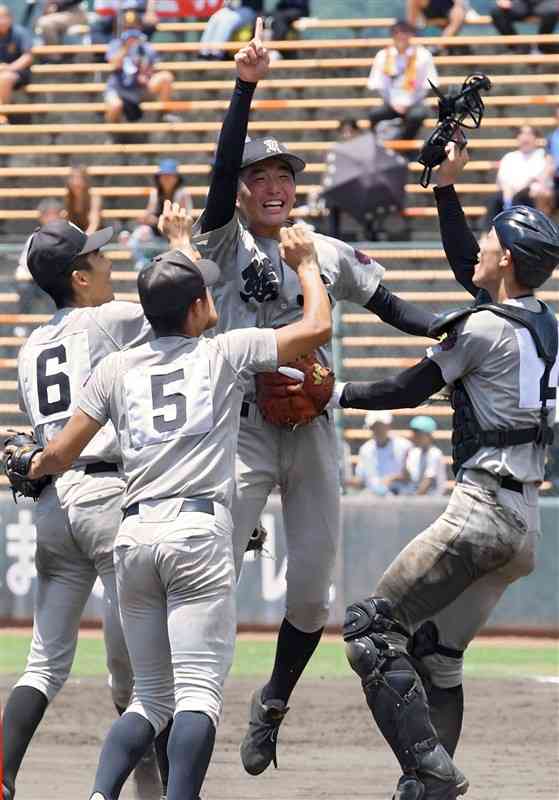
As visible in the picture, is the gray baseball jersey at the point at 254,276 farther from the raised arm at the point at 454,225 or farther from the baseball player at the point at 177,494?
the baseball player at the point at 177,494

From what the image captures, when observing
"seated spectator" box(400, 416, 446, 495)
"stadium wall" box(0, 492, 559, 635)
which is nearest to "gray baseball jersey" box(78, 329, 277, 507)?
"stadium wall" box(0, 492, 559, 635)

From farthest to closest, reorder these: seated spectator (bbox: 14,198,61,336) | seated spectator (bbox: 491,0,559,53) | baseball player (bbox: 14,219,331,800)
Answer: seated spectator (bbox: 491,0,559,53), seated spectator (bbox: 14,198,61,336), baseball player (bbox: 14,219,331,800)

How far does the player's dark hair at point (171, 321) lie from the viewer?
543 cm

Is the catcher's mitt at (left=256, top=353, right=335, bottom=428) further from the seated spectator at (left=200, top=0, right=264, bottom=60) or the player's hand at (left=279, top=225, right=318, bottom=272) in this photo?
the seated spectator at (left=200, top=0, right=264, bottom=60)

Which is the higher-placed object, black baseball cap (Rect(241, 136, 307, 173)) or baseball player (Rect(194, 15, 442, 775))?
black baseball cap (Rect(241, 136, 307, 173))

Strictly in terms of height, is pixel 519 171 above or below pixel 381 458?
above

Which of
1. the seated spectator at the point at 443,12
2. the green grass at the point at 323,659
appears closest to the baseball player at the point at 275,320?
the green grass at the point at 323,659

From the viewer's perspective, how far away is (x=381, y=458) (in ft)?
41.3

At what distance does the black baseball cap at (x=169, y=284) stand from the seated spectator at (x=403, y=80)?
10.9m

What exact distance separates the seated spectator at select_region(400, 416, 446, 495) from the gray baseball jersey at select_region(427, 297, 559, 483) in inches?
253

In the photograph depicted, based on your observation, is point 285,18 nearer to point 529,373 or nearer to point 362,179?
point 362,179

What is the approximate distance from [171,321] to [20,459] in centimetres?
81

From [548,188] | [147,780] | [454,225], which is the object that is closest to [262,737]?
[147,780]

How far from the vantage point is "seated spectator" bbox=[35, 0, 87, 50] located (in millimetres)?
18969
